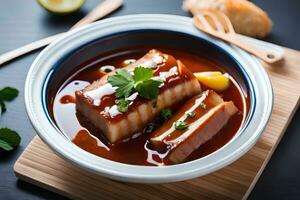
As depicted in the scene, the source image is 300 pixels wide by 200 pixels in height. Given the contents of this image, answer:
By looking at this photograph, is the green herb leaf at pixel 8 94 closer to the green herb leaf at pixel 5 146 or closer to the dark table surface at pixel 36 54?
the dark table surface at pixel 36 54

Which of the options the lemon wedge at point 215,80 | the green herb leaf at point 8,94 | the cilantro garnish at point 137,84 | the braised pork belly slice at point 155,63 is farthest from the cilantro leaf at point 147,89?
the green herb leaf at point 8,94

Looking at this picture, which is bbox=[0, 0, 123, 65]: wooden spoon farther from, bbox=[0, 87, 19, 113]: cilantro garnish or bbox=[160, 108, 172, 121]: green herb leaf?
bbox=[160, 108, 172, 121]: green herb leaf

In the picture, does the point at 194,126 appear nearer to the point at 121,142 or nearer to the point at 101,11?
the point at 121,142

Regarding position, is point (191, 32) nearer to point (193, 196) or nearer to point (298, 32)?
point (298, 32)

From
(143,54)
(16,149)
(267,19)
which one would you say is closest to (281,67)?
(267,19)

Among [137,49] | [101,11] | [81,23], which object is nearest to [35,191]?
[137,49]

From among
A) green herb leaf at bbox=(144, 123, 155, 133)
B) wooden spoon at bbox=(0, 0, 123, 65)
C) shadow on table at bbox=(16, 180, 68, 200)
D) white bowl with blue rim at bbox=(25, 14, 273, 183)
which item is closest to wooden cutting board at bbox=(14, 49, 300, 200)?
shadow on table at bbox=(16, 180, 68, 200)
